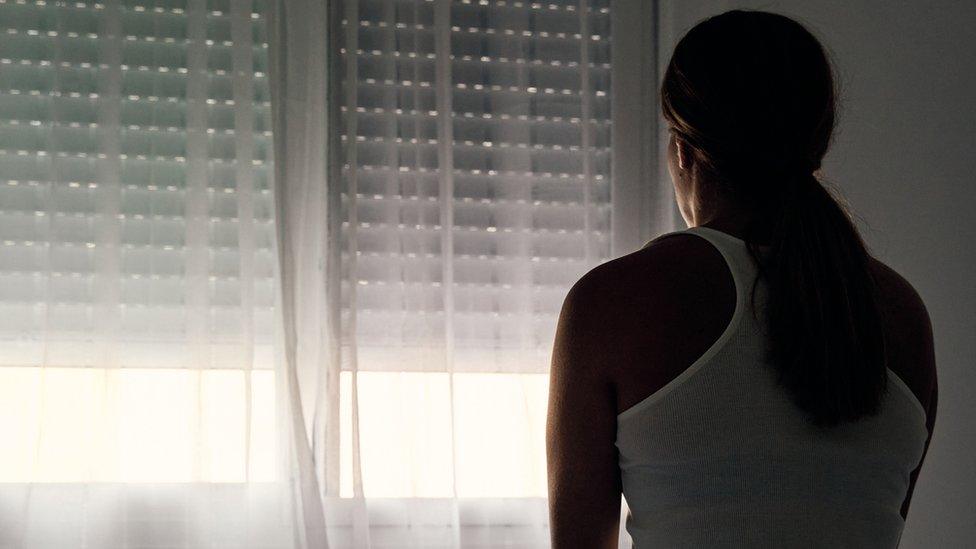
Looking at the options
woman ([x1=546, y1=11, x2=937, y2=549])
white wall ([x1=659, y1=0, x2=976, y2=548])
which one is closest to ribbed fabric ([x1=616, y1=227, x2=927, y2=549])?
woman ([x1=546, y1=11, x2=937, y2=549])

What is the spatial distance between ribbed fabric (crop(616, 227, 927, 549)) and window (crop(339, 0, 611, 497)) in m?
0.97

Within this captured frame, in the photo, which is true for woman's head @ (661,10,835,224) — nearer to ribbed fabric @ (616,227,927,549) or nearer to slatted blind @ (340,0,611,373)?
ribbed fabric @ (616,227,927,549)

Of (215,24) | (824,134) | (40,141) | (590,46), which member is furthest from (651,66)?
(40,141)

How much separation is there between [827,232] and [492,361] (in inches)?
40.4

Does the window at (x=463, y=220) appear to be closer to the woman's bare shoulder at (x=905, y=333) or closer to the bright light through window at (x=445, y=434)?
the bright light through window at (x=445, y=434)

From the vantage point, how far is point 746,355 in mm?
909

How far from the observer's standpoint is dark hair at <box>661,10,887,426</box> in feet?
2.98

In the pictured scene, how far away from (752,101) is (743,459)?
0.35 m

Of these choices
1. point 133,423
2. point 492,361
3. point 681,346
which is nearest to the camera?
point 681,346

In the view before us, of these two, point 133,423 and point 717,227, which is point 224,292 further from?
point 717,227

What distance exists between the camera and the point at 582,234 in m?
1.98

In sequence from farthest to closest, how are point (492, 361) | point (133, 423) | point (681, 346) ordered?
point (492, 361) → point (133, 423) → point (681, 346)

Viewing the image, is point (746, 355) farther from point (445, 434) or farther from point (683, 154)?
point (445, 434)

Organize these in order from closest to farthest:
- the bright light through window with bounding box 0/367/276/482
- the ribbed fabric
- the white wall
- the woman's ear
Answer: the ribbed fabric, the woman's ear, the bright light through window with bounding box 0/367/276/482, the white wall
